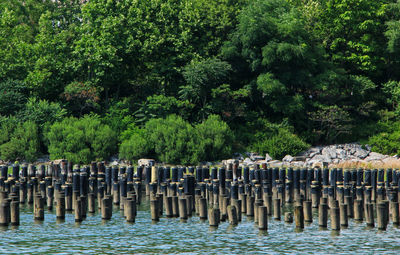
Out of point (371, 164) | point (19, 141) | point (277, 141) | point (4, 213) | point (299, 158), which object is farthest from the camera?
point (277, 141)

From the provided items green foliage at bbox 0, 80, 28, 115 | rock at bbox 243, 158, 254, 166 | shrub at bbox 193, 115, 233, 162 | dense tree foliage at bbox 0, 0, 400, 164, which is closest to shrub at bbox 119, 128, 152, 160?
dense tree foliage at bbox 0, 0, 400, 164

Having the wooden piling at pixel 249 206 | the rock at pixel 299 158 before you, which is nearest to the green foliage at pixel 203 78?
the rock at pixel 299 158

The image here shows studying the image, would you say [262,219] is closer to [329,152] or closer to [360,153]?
[329,152]

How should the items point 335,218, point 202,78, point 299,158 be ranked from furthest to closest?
point 202,78 < point 299,158 < point 335,218

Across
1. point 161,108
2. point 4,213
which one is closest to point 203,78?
point 161,108

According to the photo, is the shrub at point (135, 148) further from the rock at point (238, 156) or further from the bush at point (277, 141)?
the bush at point (277, 141)

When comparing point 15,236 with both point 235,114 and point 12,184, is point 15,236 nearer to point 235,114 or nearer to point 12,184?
point 12,184

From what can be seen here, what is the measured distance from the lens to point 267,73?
Result: 69.4 meters

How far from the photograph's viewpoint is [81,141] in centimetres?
6378

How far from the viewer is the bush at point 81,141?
63.3 m

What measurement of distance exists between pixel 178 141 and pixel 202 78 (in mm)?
7229

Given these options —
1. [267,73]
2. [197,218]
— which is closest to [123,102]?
[267,73]

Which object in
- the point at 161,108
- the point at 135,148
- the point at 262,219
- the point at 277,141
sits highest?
the point at 161,108

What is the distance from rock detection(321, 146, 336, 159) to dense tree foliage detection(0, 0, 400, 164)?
191 cm
